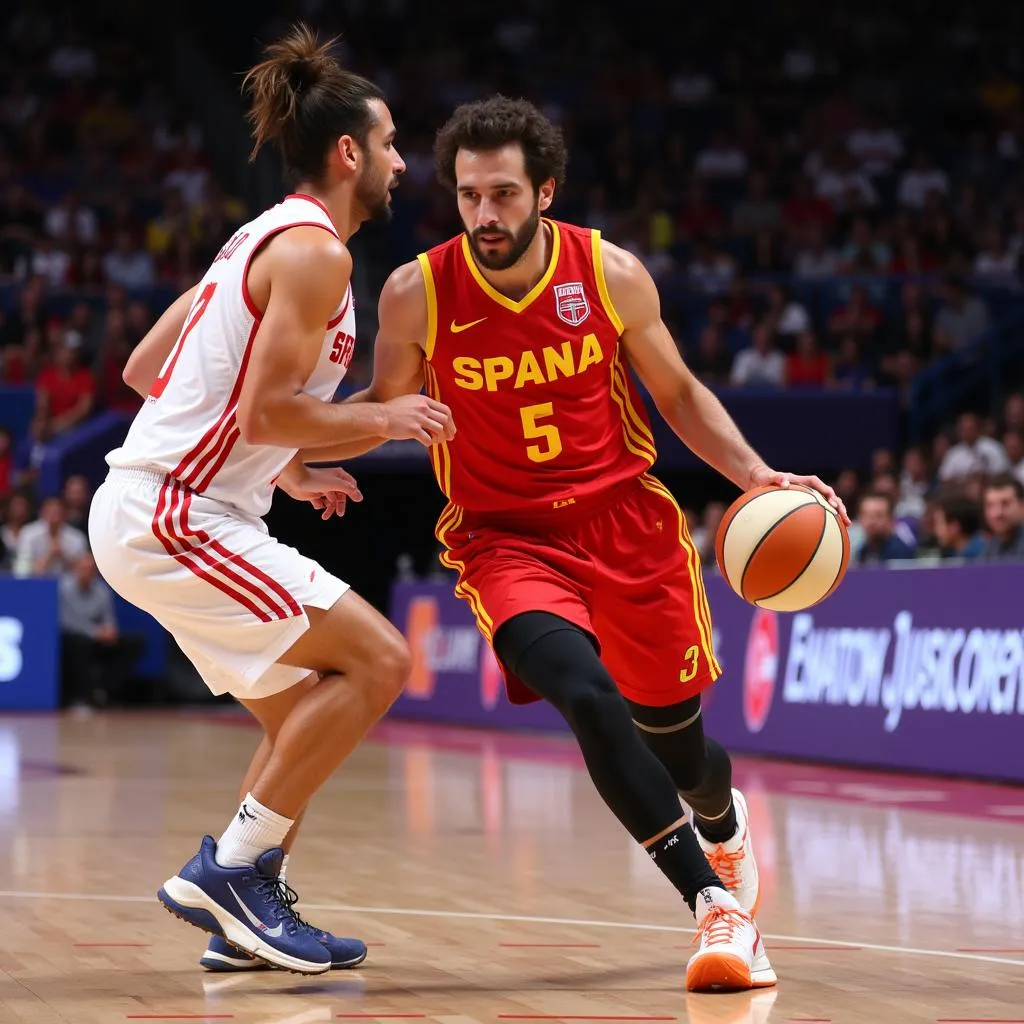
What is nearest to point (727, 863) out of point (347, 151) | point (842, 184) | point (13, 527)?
point (347, 151)

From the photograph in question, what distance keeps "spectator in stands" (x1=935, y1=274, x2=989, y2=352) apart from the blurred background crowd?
21 millimetres

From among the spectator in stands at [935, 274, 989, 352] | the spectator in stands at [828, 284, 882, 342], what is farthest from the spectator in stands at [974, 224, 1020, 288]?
the spectator in stands at [828, 284, 882, 342]

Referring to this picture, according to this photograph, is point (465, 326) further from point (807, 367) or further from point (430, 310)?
point (807, 367)

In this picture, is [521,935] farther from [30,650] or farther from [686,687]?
[30,650]

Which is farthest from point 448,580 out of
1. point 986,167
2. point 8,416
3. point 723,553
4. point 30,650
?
point 723,553

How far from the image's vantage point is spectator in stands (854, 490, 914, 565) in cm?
1208

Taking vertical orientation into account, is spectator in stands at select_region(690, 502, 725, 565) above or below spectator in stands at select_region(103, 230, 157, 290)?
below

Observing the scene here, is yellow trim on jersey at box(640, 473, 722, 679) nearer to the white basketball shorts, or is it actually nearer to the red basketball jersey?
the red basketball jersey

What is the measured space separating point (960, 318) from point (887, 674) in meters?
8.26

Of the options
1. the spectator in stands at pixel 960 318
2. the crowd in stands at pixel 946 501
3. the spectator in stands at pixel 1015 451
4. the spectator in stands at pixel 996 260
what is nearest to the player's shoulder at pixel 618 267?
the crowd in stands at pixel 946 501

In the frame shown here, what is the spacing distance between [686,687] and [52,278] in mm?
15113

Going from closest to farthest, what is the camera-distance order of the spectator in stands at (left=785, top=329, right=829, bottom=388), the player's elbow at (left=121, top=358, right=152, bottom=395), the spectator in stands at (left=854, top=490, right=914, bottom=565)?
the player's elbow at (left=121, top=358, right=152, bottom=395) < the spectator in stands at (left=854, top=490, right=914, bottom=565) < the spectator in stands at (left=785, top=329, right=829, bottom=388)

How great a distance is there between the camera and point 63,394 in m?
17.6

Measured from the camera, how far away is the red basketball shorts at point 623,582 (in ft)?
16.8
